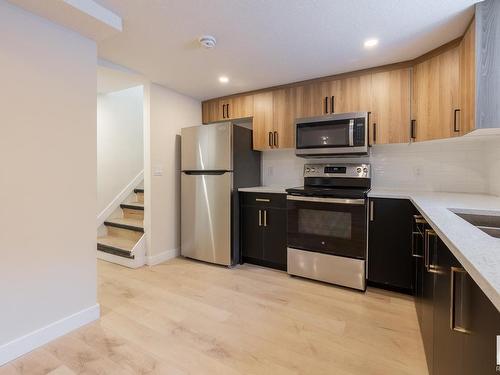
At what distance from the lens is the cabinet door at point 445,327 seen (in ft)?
2.94

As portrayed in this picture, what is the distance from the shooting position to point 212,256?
3145mm

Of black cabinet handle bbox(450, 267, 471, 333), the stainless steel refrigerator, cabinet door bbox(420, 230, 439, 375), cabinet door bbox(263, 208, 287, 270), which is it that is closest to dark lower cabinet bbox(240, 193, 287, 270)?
cabinet door bbox(263, 208, 287, 270)

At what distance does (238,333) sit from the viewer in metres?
1.80

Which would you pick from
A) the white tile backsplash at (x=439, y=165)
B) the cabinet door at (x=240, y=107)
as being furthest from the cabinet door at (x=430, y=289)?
the cabinet door at (x=240, y=107)

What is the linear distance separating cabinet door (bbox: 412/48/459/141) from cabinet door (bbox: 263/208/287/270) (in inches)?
61.0

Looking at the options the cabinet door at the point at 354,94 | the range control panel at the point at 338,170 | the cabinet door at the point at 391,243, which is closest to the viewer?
the cabinet door at the point at 391,243

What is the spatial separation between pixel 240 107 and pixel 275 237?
1.76 meters

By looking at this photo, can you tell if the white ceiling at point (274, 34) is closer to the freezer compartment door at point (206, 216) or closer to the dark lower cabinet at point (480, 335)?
the freezer compartment door at point (206, 216)

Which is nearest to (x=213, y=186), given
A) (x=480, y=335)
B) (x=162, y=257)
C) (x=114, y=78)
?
(x=162, y=257)

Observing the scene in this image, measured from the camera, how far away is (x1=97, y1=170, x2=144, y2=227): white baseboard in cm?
376

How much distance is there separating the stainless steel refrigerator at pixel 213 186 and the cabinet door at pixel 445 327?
217cm

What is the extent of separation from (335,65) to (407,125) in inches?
35.6

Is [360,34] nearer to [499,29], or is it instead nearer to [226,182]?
[499,29]

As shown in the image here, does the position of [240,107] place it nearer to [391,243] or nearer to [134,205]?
[134,205]
